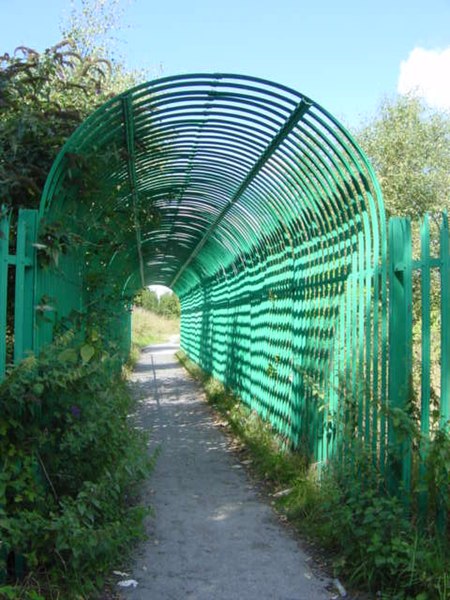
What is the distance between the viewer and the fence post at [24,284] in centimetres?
383

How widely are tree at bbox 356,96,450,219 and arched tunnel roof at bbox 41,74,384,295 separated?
30.9 ft

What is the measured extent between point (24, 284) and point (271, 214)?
13.8 ft

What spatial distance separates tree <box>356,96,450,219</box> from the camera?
17.4 m

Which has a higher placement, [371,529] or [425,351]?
[425,351]

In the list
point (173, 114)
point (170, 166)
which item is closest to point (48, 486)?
point (173, 114)

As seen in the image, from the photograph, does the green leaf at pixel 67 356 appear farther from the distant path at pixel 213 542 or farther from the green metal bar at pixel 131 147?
the green metal bar at pixel 131 147

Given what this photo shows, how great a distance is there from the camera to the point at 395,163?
58.7 ft

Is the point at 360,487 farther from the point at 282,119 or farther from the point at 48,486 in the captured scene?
the point at 282,119

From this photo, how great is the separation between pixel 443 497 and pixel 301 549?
4.20ft

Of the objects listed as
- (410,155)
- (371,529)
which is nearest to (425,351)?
(371,529)

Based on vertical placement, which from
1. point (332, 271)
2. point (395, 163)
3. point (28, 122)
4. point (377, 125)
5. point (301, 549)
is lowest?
point (301, 549)

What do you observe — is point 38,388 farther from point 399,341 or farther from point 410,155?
point 410,155

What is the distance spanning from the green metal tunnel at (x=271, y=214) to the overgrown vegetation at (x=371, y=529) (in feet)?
1.23

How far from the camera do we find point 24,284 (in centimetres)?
400
